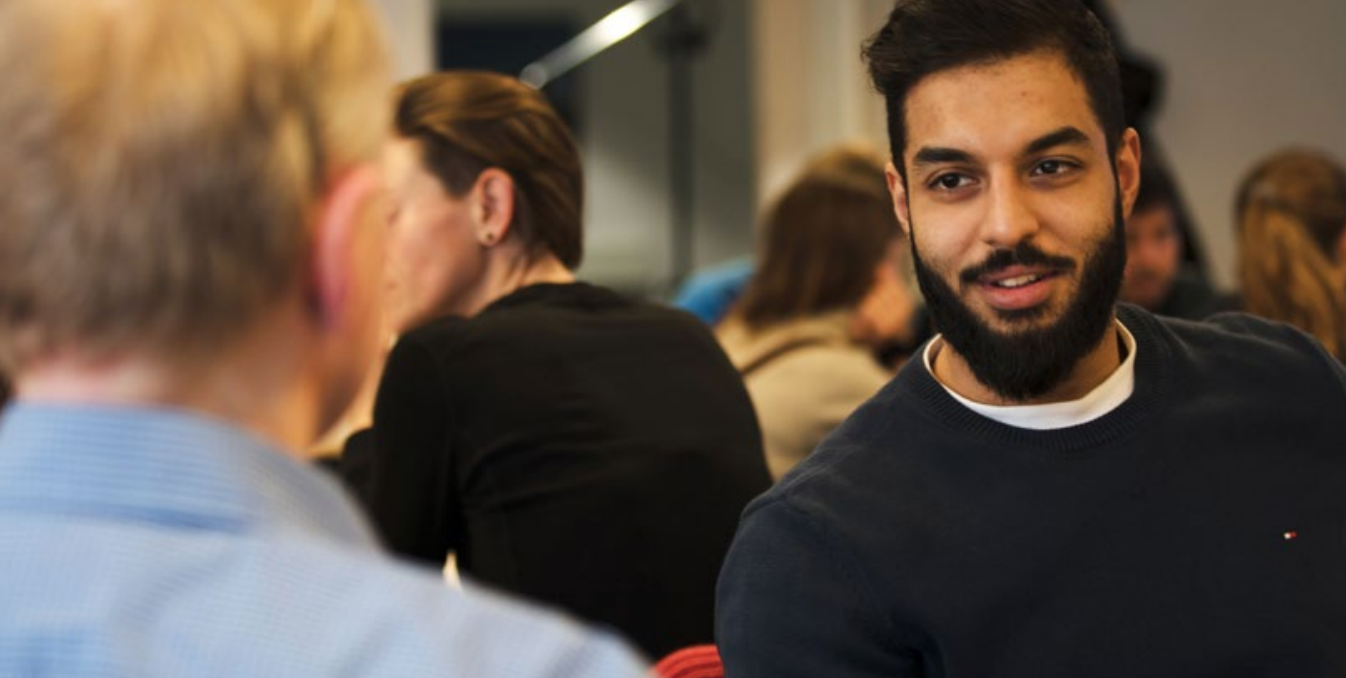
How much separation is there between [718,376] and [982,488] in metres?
0.65

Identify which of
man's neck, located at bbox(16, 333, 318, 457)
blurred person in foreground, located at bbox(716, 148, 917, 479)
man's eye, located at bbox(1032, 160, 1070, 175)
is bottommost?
blurred person in foreground, located at bbox(716, 148, 917, 479)

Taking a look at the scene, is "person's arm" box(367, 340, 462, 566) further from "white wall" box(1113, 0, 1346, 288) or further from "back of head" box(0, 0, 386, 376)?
"white wall" box(1113, 0, 1346, 288)

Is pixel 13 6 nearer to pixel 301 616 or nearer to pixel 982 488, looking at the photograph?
pixel 301 616

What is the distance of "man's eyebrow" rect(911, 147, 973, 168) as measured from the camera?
172 cm

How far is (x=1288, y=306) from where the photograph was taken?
3350 mm

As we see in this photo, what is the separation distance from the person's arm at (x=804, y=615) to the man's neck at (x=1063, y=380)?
0.73ft

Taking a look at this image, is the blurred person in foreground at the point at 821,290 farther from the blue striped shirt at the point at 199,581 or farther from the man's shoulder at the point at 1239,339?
the blue striped shirt at the point at 199,581

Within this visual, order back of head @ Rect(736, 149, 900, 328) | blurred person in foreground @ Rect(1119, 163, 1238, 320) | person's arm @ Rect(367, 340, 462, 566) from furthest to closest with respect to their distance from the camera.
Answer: blurred person in foreground @ Rect(1119, 163, 1238, 320) < back of head @ Rect(736, 149, 900, 328) < person's arm @ Rect(367, 340, 462, 566)

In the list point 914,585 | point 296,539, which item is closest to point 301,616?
point 296,539

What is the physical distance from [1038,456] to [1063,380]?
9 centimetres

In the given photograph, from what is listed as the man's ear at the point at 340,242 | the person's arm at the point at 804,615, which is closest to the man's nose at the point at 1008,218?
the person's arm at the point at 804,615

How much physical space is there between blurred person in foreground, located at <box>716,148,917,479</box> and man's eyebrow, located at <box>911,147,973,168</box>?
144 centimetres

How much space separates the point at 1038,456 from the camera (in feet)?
5.45

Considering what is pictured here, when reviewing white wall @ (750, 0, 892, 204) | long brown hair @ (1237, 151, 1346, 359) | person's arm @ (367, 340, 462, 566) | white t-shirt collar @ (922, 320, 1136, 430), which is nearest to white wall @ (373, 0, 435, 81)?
long brown hair @ (1237, 151, 1346, 359)
